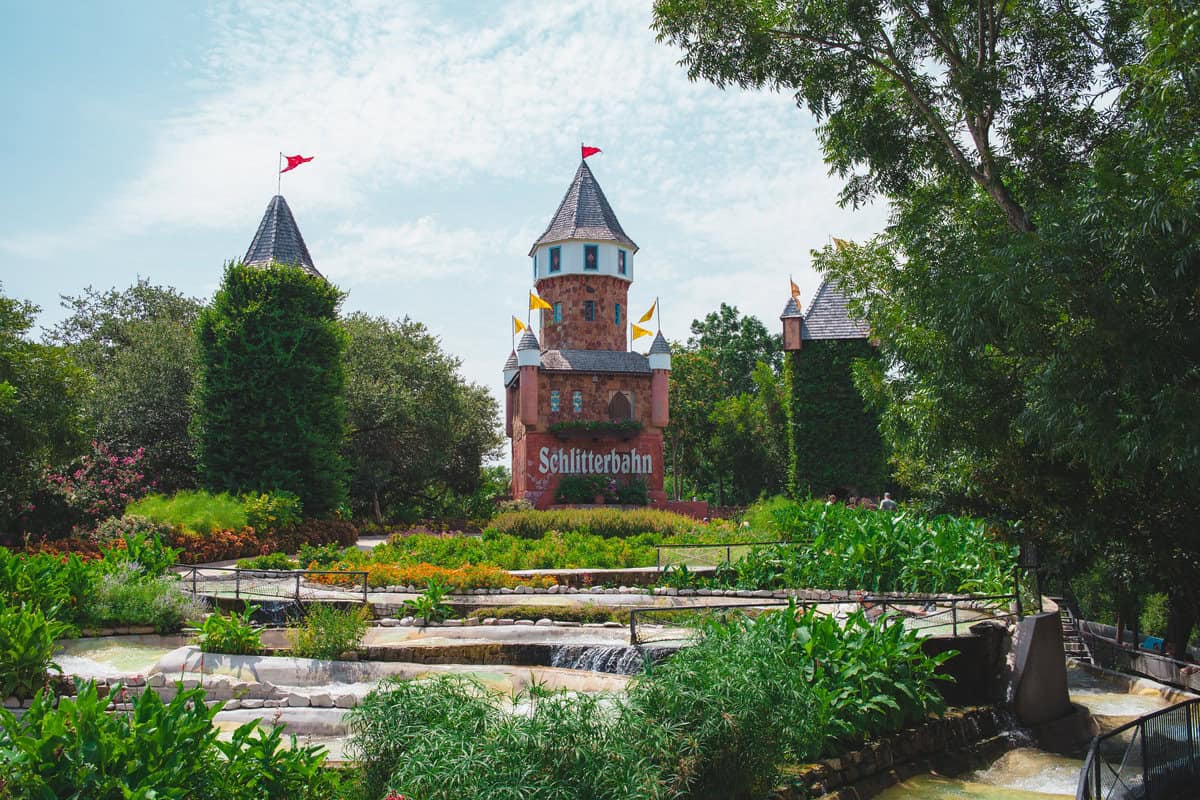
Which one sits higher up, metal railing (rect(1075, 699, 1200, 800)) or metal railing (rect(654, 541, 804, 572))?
metal railing (rect(654, 541, 804, 572))

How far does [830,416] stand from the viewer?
112ft

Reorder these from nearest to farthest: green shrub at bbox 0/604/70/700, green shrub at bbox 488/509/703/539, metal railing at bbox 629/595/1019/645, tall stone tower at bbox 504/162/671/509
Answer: green shrub at bbox 0/604/70/700 → metal railing at bbox 629/595/1019/645 → green shrub at bbox 488/509/703/539 → tall stone tower at bbox 504/162/671/509

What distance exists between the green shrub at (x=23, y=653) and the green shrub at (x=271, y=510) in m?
13.3

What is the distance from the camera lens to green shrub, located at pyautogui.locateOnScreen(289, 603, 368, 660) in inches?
431

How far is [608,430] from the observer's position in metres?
35.2

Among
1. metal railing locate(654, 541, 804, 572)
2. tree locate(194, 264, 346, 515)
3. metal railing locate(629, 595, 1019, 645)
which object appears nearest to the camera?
metal railing locate(629, 595, 1019, 645)

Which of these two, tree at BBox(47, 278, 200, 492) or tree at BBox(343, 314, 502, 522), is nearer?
tree at BBox(47, 278, 200, 492)

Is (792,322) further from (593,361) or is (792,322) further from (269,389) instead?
(269,389)

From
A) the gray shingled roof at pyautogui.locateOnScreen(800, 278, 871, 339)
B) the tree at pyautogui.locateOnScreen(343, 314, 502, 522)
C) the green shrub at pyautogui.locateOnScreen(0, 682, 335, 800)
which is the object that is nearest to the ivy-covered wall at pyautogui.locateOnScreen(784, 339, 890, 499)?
the gray shingled roof at pyautogui.locateOnScreen(800, 278, 871, 339)

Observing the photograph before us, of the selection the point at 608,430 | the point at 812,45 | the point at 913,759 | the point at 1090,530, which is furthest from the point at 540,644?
the point at 608,430

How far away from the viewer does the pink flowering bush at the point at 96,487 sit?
853 inches

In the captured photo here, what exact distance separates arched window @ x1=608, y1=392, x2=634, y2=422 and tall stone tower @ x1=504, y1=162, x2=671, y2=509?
4 cm

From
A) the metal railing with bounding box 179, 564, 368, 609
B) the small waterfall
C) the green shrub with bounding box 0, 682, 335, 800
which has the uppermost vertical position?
the green shrub with bounding box 0, 682, 335, 800

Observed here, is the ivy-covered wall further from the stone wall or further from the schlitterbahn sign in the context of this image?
the stone wall
